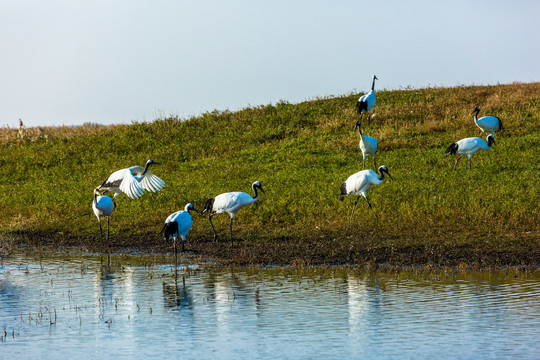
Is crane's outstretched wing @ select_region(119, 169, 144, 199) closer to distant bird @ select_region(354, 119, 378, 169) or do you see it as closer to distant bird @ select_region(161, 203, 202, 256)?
distant bird @ select_region(161, 203, 202, 256)

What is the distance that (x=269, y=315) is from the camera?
10.1 meters

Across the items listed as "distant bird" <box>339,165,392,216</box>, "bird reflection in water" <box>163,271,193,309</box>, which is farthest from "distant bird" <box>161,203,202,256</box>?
"distant bird" <box>339,165,392,216</box>

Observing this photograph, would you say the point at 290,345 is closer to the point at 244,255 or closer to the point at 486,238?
the point at 244,255

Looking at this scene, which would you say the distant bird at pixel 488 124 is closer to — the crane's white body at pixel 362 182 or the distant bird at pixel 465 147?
the distant bird at pixel 465 147

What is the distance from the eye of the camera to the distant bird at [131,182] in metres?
16.1

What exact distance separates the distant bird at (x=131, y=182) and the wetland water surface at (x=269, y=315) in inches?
116

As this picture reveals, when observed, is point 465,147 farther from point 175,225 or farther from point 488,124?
point 175,225

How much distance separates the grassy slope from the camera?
15.6 metres

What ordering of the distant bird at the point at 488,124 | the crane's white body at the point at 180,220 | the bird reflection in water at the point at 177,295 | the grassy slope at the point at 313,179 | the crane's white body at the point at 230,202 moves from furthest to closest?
1. the distant bird at the point at 488,124
2. the crane's white body at the point at 230,202
3. the grassy slope at the point at 313,179
4. the crane's white body at the point at 180,220
5. the bird reflection in water at the point at 177,295

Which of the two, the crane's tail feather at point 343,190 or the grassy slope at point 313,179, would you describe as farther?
the crane's tail feather at point 343,190

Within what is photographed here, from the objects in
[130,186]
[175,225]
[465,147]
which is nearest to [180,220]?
[175,225]

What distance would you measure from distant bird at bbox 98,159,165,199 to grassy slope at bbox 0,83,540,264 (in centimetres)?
134

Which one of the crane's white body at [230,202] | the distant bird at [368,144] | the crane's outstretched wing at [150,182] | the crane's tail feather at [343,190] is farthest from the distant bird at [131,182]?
the distant bird at [368,144]

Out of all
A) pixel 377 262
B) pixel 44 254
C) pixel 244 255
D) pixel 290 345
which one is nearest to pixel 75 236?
pixel 44 254
